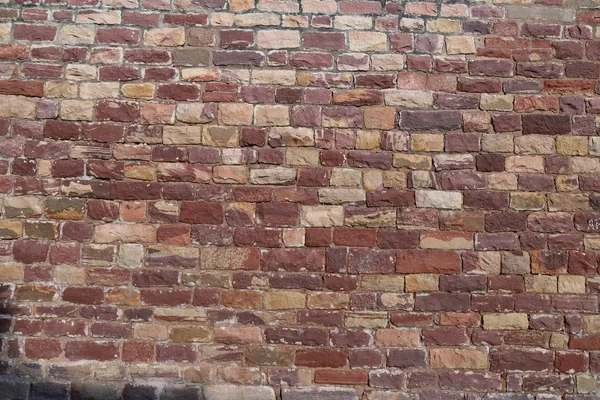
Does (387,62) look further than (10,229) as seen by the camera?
Yes

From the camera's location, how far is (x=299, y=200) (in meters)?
3.27

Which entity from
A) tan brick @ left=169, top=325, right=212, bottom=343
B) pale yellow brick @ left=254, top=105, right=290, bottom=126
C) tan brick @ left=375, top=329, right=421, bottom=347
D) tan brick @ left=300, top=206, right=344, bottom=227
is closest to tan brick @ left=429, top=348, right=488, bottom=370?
tan brick @ left=375, top=329, right=421, bottom=347

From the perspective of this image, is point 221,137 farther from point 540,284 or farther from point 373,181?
point 540,284

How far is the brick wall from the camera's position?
3207 millimetres

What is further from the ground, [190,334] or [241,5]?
[241,5]

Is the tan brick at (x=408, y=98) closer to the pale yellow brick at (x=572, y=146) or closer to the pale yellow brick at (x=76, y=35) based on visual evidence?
the pale yellow brick at (x=572, y=146)

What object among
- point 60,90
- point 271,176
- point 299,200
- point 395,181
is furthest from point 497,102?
point 60,90

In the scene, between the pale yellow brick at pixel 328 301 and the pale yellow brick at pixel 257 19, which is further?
the pale yellow brick at pixel 257 19

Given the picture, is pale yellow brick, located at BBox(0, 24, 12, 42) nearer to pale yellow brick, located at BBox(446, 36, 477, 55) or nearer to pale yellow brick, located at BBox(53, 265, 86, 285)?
pale yellow brick, located at BBox(53, 265, 86, 285)

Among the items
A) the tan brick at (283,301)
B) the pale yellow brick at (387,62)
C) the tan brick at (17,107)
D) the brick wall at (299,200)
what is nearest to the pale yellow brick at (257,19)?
the brick wall at (299,200)

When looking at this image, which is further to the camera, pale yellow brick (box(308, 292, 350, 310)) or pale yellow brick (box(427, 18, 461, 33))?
pale yellow brick (box(427, 18, 461, 33))

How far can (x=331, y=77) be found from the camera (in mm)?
3330

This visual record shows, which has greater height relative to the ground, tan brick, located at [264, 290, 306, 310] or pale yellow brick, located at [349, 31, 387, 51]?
pale yellow brick, located at [349, 31, 387, 51]

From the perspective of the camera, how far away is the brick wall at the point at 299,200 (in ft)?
10.5
